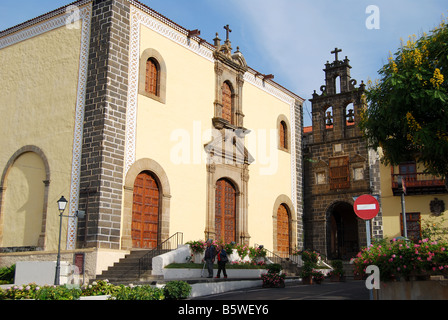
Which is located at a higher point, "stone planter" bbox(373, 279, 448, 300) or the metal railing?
the metal railing

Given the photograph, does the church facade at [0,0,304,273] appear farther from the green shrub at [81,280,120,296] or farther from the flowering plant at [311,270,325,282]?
the green shrub at [81,280,120,296]

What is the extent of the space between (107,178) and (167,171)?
10.3 ft

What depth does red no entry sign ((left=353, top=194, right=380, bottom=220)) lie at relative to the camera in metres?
8.95

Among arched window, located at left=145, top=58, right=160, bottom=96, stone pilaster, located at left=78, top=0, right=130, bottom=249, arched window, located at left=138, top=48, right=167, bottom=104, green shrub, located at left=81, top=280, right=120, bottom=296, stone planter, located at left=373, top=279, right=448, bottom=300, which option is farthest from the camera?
arched window, located at left=145, top=58, right=160, bottom=96

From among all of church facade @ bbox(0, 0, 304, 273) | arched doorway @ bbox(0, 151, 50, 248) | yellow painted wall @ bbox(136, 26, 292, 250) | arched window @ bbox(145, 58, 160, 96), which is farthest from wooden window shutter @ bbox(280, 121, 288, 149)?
arched doorway @ bbox(0, 151, 50, 248)

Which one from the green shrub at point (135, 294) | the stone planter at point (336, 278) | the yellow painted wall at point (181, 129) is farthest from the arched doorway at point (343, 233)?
the green shrub at point (135, 294)

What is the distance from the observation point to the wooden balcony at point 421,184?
26.7 meters

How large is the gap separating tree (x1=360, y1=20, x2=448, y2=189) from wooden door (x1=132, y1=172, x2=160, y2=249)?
8.51 metres

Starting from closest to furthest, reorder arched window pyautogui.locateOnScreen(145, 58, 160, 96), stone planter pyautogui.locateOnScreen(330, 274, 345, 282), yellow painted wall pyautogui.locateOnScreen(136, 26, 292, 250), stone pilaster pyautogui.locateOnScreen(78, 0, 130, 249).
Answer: stone pilaster pyautogui.locateOnScreen(78, 0, 130, 249) → yellow painted wall pyautogui.locateOnScreen(136, 26, 292, 250) → arched window pyautogui.locateOnScreen(145, 58, 160, 96) → stone planter pyautogui.locateOnScreen(330, 274, 345, 282)

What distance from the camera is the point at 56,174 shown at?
18.4 meters

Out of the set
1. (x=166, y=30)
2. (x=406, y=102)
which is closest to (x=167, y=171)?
(x=166, y=30)

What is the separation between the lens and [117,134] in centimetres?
1797

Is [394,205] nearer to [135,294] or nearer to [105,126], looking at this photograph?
[105,126]

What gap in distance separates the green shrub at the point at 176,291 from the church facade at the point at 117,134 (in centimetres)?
458
